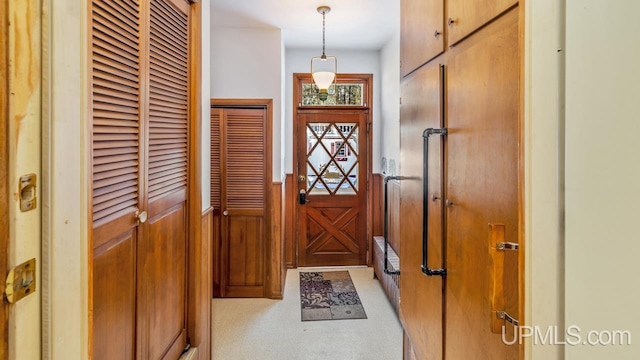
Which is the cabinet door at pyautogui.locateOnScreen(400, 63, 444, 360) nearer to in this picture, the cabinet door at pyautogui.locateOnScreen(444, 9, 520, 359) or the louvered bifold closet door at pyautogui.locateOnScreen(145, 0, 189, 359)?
the cabinet door at pyautogui.locateOnScreen(444, 9, 520, 359)

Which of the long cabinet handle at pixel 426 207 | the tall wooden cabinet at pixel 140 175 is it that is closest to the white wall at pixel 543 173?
the long cabinet handle at pixel 426 207

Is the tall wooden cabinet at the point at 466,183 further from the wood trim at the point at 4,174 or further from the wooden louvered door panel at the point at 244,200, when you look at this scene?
the wooden louvered door panel at the point at 244,200

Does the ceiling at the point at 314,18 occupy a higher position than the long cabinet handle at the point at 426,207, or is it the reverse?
the ceiling at the point at 314,18

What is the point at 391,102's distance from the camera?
3955 mm

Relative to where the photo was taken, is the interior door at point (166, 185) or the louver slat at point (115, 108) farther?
the interior door at point (166, 185)

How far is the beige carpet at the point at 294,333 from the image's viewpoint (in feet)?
8.73

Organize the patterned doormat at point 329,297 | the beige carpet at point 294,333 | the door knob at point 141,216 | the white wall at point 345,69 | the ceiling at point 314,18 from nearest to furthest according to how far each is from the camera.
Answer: the door knob at point 141,216 < the beige carpet at point 294,333 < the ceiling at point 314,18 < the patterned doormat at point 329,297 < the white wall at point 345,69

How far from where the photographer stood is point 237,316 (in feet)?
10.8

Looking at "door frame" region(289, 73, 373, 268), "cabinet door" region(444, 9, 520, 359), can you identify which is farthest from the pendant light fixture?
"cabinet door" region(444, 9, 520, 359)

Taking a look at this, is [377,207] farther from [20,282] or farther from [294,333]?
[20,282]

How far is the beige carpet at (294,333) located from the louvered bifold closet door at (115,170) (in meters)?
1.66

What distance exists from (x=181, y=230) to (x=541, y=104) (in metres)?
1.56

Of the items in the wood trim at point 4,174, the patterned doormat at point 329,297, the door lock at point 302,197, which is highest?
the wood trim at point 4,174

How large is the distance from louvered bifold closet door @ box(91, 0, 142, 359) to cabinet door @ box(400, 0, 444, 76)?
114cm
